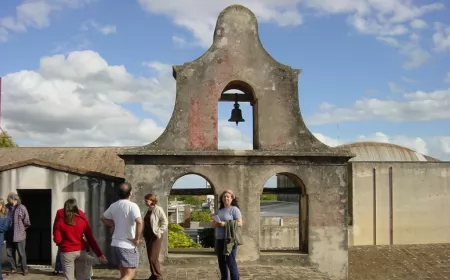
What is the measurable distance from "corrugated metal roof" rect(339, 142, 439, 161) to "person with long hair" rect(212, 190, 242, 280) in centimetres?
1675

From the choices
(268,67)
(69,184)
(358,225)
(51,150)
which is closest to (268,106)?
(268,67)

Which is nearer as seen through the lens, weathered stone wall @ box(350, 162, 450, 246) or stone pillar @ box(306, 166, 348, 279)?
stone pillar @ box(306, 166, 348, 279)

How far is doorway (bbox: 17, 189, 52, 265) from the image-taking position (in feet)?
53.6

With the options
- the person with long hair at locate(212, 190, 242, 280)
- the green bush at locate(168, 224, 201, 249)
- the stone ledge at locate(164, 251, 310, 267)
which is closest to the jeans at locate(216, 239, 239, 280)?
the person with long hair at locate(212, 190, 242, 280)

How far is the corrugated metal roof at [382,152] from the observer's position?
25.8 meters

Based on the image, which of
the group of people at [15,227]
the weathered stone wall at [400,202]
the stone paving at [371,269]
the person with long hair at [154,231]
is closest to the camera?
the person with long hair at [154,231]

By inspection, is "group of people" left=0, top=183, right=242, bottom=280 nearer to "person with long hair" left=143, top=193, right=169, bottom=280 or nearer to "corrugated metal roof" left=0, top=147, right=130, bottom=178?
"person with long hair" left=143, top=193, right=169, bottom=280

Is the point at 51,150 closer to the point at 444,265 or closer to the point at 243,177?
the point at 243,177

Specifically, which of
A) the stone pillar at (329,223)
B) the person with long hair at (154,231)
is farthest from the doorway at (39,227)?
the stone pillar at (329,223)

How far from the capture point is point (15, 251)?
1244 cm

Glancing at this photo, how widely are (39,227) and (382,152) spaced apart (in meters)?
16.4

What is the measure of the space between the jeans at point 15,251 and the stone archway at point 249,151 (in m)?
2.63

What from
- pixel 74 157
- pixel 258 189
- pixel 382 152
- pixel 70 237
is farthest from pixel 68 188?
pixel 382 152

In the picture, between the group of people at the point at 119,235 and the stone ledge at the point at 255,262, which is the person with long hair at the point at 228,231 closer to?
the group of people at the point at 119,235
